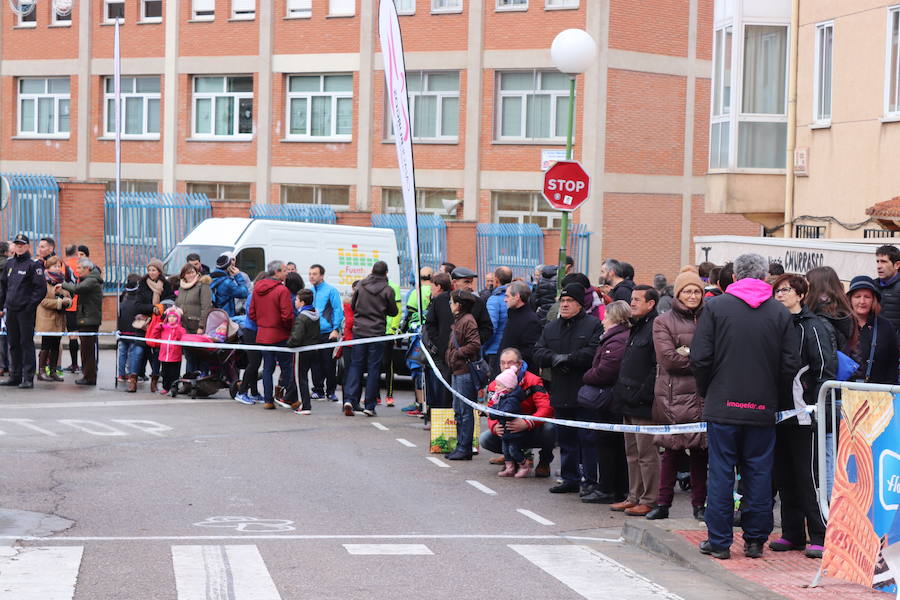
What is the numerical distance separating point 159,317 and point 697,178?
24.0 meters

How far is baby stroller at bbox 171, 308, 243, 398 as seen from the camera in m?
19.3

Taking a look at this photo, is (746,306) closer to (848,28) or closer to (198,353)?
(198,353)

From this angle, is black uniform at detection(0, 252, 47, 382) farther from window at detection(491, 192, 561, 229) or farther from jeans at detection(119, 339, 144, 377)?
window at detection(491, 192, 561, 229)

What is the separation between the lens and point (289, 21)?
1694 inches

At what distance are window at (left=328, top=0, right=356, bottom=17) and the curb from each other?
3337 cm

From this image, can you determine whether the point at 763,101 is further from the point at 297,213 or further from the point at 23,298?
the point at 297,213

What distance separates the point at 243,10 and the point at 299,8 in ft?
6.54

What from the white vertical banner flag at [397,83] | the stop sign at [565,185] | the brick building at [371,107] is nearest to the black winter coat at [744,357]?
the white vertical banner flag at [397,83]

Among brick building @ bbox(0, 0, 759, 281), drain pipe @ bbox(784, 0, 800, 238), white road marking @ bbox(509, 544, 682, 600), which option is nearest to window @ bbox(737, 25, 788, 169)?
drain pipe @ bbox(784, 0, 800, 238)

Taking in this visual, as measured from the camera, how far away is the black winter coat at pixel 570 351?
12.2m

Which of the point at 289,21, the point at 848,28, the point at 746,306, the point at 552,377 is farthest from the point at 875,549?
the point at 289,21

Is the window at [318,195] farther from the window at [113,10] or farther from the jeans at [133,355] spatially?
the jeans at [133,355]

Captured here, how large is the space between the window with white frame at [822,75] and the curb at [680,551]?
47.0 feet

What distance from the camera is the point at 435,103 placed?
4081cm
